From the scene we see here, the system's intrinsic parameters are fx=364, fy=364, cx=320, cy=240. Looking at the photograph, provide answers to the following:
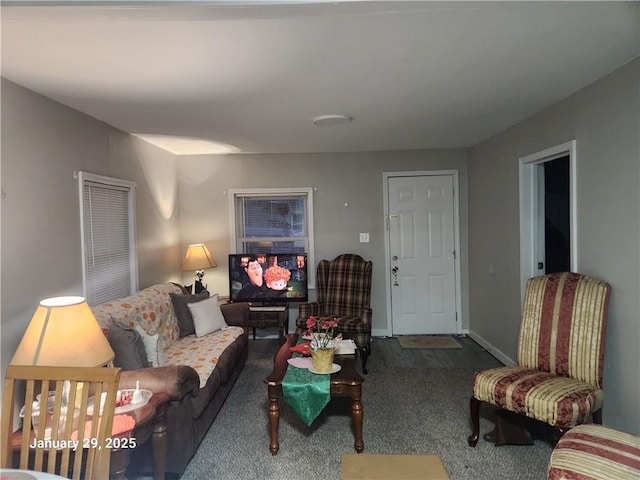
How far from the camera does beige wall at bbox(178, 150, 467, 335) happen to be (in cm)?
466

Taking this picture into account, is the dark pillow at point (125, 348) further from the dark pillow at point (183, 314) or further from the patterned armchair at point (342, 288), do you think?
the patterned armchair at point (342, 288)

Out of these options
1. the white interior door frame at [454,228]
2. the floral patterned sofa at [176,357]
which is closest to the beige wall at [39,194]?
the floral patterned sofa at [176,357]


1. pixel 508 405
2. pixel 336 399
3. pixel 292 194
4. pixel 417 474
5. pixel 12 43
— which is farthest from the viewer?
pixel 292 194

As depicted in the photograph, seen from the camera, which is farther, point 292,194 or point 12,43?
point 292,194

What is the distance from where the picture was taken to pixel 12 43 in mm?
1712

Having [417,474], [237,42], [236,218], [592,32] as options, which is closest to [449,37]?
Result: [592,32]

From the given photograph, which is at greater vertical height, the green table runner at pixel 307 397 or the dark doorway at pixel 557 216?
the dark doorway at pixel 557 216

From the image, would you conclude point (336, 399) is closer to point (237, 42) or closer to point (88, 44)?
point (237, 42)

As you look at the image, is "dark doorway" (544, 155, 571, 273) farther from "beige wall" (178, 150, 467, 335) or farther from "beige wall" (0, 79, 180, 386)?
"beige wall" (0, 79, 180, 386)

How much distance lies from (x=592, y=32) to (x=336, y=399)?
9.46 feet

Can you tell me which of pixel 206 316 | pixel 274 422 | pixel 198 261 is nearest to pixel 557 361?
pixel 274 422

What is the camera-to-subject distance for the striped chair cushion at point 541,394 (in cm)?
194

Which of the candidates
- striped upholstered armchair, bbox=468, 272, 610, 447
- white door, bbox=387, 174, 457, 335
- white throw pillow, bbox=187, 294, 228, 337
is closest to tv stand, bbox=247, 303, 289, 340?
white throw pillow, bbox=187, 294, 228, 337

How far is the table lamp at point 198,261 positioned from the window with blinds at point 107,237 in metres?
0.80
